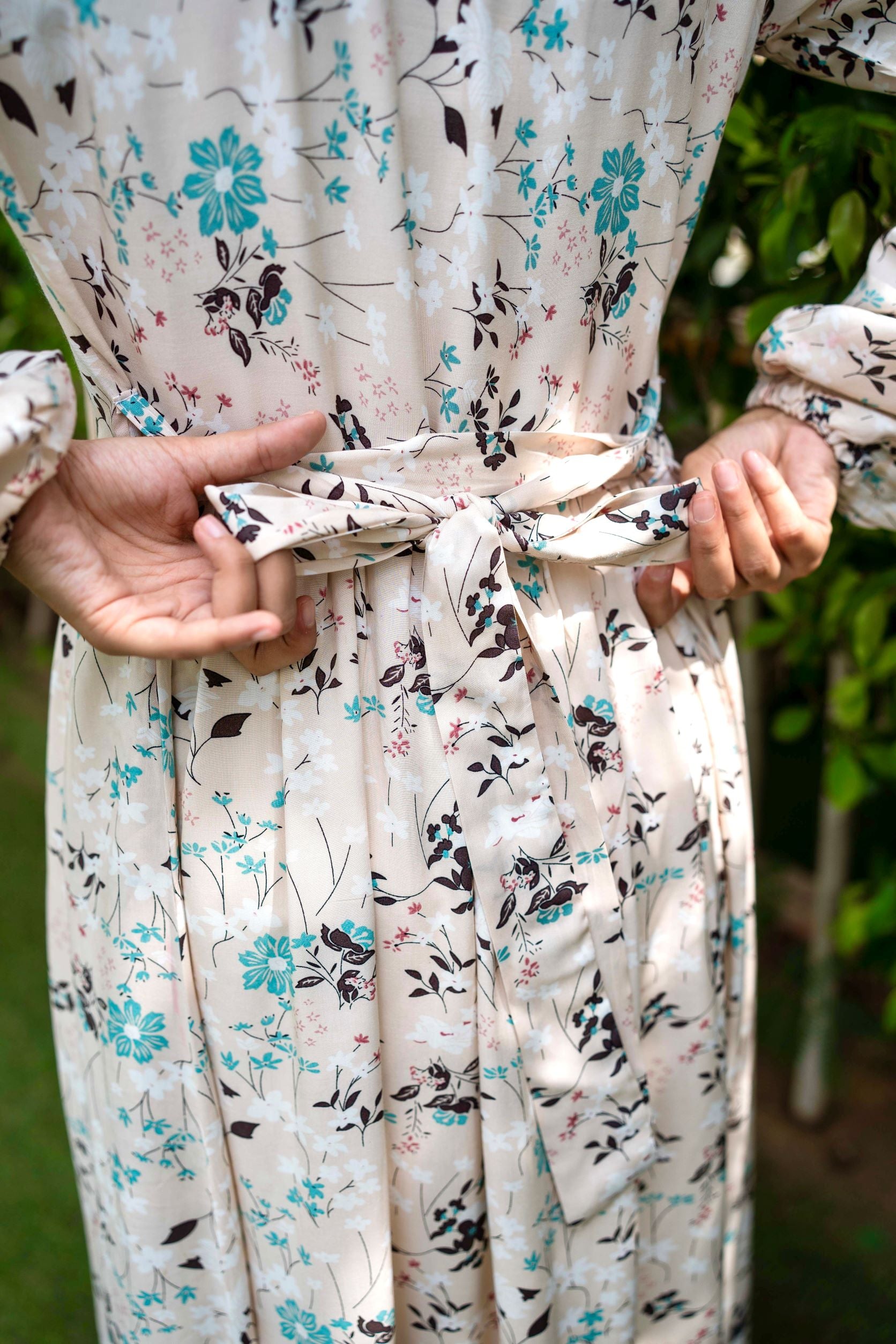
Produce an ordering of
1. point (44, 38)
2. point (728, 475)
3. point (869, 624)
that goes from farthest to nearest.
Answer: point (869, 624)
point (728, 475)
point (44, 38)

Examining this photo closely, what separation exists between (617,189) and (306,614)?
1.34 ft

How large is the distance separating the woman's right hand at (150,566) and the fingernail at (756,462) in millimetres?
407

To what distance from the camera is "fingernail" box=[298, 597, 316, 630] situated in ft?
2.30

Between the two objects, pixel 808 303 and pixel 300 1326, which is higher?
pixel 808 303

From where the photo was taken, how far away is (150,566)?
0.72 m

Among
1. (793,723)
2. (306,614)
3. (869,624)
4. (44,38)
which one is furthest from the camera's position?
(793,723)

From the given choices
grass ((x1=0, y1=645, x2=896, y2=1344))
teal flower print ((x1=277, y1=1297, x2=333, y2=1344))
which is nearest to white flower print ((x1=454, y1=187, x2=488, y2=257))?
teal flower print ((x1=277, y1=1297, x2=333, y2=1344))

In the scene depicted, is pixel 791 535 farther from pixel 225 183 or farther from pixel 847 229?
pixel 225 183

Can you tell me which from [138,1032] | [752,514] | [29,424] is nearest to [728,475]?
[752,514]

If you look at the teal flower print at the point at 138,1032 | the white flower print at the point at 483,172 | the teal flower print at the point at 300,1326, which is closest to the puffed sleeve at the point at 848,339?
the white flower print at the point at 483,172

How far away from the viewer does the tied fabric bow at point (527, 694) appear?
2.31 feet

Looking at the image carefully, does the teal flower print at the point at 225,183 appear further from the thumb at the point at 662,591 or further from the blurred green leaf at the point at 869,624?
the blurred green leaf at the point at 869,624

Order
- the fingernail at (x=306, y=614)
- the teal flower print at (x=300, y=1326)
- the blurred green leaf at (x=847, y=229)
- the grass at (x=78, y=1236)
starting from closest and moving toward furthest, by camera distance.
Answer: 1. the fingernail at (x=306, y=614)
2. the teal flower print at (x=300, y=1326)
3. the blurred green leaf at (x=847, y=229)
4. the grass at (x=78, y=1236)

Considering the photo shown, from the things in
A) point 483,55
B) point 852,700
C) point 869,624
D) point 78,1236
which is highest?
point 483,55
